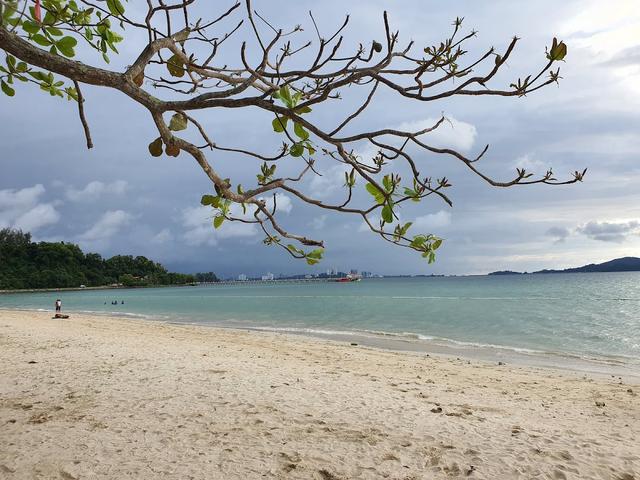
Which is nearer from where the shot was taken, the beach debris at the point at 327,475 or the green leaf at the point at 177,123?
the green leaf at the point at 177,123

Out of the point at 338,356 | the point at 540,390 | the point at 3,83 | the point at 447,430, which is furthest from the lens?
the point at 338,356

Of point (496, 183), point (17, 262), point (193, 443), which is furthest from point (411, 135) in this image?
point (17, 262)

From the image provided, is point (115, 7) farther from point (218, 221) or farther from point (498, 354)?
point (498, 354)

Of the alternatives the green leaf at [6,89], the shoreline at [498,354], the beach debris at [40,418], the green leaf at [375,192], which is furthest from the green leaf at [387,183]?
the shoreline at [498,354]

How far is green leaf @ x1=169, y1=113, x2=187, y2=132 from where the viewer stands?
2291 millimetres

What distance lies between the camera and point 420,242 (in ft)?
6.70

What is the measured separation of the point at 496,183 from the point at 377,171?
1.57 ft

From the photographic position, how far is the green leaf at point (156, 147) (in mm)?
2189

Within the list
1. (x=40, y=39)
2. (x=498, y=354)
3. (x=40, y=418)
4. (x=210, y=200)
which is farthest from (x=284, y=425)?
(x=498, y=354)

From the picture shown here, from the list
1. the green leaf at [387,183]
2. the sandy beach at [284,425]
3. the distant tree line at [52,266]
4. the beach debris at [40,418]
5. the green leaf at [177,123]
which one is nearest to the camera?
the green leaf at [387,183]

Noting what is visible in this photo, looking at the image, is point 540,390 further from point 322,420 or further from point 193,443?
point 193,443

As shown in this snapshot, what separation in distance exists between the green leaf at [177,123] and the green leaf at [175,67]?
341 mm

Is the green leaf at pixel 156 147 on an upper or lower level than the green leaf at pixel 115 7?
lower

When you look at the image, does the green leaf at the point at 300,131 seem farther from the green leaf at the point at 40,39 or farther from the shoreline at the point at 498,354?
the shoreline at the point at 498,354
